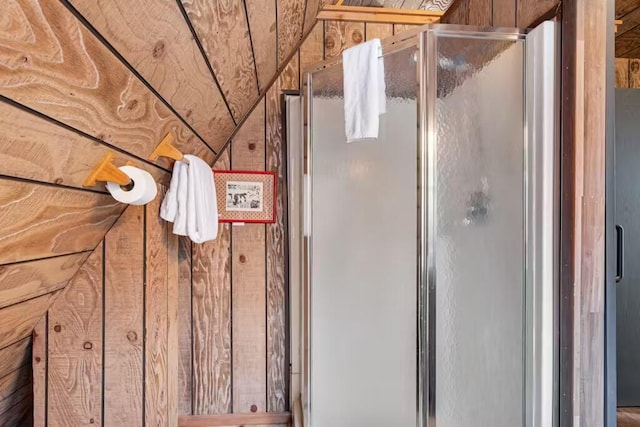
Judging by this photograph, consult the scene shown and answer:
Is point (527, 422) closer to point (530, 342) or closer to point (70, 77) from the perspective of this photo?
point (530, 342)

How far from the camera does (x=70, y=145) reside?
0.72 metres

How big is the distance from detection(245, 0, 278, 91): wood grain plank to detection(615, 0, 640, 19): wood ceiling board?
1.68m

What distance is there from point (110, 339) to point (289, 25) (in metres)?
1.37

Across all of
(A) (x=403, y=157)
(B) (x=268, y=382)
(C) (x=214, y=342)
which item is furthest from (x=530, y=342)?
(C) (x=214, y=342)

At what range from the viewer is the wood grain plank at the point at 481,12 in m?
1.34

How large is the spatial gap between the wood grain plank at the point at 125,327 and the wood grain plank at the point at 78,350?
0.04 m

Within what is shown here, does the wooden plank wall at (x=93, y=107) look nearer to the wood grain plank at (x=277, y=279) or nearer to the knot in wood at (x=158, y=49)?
the knot in wood at (x=158, y=49)

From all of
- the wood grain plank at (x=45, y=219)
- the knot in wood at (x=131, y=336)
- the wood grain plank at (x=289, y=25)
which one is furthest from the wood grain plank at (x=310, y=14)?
the knot in wood at (x=131, y=336)

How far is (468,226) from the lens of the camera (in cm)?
119

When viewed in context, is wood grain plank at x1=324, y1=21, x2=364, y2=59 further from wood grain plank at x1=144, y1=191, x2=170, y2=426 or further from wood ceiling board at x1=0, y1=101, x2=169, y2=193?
wood ceiling board at x1=0, y1=101, x2=169, y2=193

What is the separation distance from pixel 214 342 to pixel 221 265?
1.35 ft

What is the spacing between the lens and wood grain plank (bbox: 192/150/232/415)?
1.85 metres

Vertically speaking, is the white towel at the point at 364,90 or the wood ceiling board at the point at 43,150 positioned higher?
the white towel at the point at 364,90

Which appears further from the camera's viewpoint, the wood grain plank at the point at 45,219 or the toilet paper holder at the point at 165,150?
the toilet paper holder at the point at 165,150
